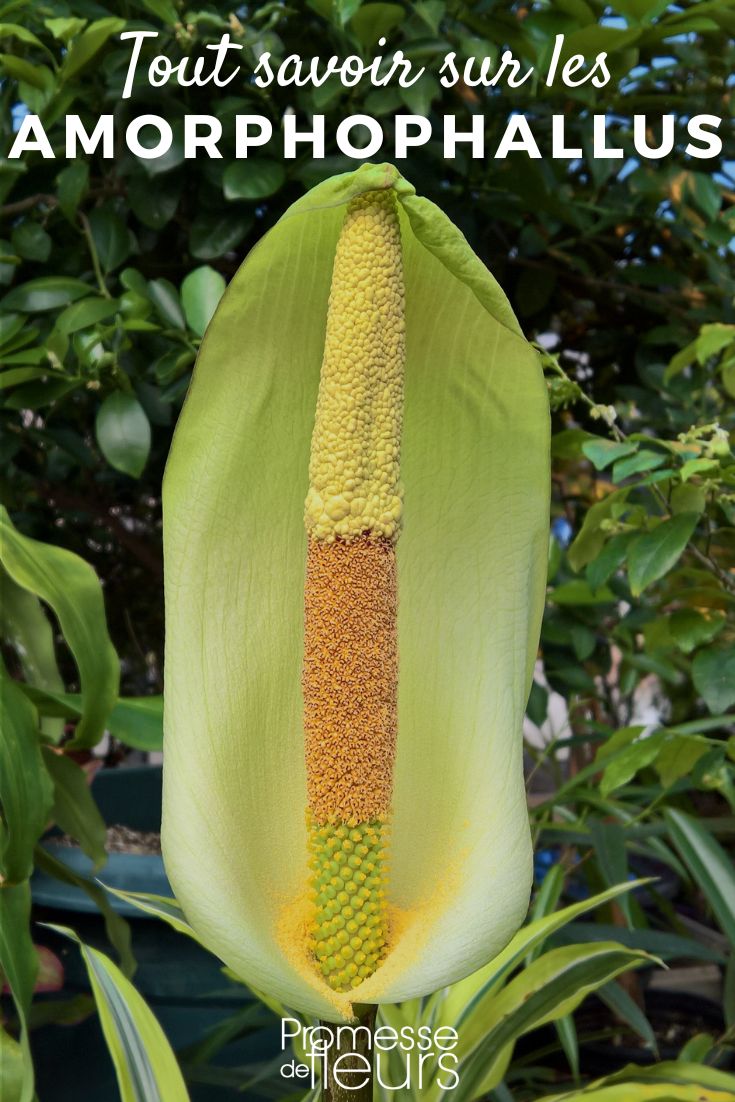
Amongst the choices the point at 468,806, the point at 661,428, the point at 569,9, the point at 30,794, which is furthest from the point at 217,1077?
the point at 569,9

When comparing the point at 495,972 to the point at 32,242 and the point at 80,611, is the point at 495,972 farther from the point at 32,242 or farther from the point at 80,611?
the point at 32,242

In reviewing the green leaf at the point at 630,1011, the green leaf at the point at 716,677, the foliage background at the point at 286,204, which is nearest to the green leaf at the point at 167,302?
the foliage background at the point at 286,204

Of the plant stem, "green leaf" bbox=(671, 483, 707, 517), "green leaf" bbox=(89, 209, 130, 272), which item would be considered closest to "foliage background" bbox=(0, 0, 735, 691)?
"green leaf" bbox=(89, 209, 130, 272)

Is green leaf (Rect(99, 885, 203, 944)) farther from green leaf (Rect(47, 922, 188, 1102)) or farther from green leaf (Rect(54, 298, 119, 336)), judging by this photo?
green leaf (Rect(54, 298, 119, 336))

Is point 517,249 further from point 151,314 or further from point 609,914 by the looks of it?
point 609,914

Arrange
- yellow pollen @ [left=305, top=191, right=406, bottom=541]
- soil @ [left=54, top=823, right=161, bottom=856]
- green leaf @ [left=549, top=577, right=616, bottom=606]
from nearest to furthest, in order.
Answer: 1. yellow pollen @ [left=305, top=191, right=406, bottom=541]
2. green leaf @ [left=549, top=577, right=616, bottom=606]
3. soil @ [left=54, top=823, right=161, bottom=856]

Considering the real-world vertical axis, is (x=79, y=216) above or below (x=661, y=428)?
above

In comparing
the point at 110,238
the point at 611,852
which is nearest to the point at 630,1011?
the point at 611,852
